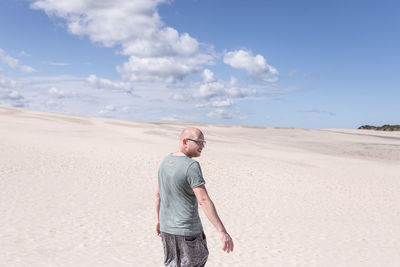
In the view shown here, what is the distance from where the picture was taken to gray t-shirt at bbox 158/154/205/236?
3760mm

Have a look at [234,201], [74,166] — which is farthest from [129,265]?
[74,166]

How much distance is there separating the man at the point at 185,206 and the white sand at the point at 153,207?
370 cm

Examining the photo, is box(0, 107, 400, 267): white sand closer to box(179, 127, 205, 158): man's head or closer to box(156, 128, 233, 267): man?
box(156, 128, 233, 267): man

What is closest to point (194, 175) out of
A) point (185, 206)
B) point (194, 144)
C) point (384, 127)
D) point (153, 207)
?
point (194, 144)

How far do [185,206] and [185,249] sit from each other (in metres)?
0.47

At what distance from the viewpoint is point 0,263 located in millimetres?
6973

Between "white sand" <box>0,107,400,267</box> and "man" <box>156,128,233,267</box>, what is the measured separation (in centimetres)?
370

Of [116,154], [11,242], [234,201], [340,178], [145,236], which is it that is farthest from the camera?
[116,154]

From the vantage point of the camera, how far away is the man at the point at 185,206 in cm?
377

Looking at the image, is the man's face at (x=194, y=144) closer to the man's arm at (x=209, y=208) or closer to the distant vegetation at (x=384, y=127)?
the man's arm at (x=209, y=208)

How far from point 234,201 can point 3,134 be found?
18.0m

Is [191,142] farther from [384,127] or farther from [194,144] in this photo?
[384,127]

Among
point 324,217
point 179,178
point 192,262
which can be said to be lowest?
point 324,217

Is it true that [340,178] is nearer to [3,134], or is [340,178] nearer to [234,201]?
[234,201]
